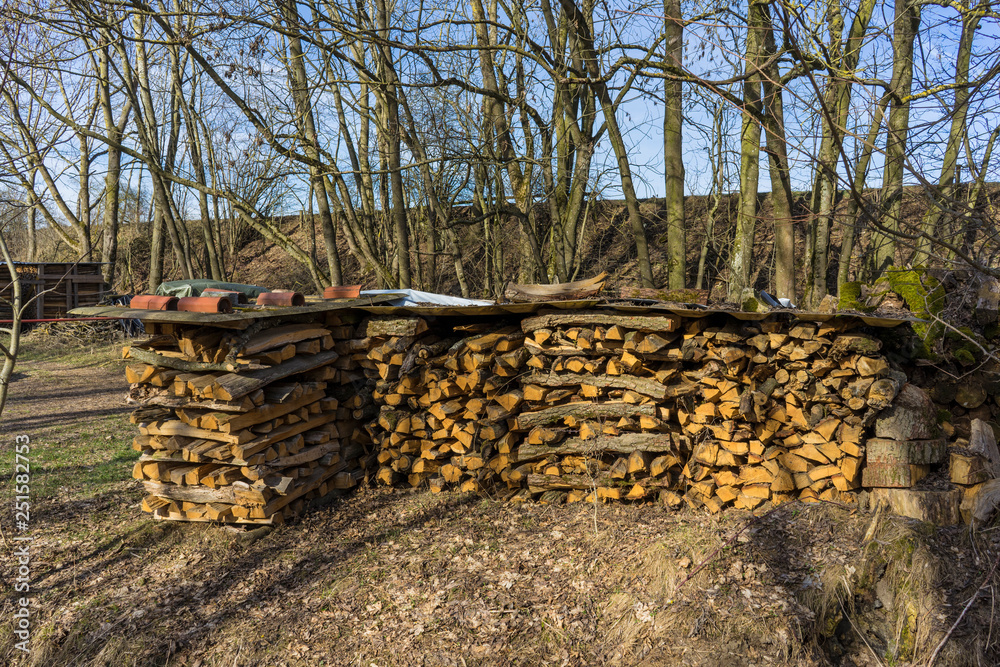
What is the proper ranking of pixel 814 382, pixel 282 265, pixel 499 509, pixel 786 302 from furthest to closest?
1. pixel 282 265
2. pixel 786 302
3. pixel 499 509
4. pixel 814 382

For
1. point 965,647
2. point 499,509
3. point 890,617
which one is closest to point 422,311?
point 499,509

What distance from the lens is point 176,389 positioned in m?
4.36

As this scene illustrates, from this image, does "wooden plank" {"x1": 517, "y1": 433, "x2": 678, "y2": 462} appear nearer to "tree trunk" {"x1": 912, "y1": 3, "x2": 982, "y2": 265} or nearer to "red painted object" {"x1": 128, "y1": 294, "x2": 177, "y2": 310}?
"tree trunk" {"x1": 912, "y1": 3, "x2": 982, "y2": 265}

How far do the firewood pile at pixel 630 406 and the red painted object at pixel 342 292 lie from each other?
593 millimetres

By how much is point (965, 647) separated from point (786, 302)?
2.87 m

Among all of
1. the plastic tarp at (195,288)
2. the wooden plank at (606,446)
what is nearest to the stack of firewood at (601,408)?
the wooden plank at (606,446)

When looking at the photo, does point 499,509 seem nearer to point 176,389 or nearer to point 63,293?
point 176,389

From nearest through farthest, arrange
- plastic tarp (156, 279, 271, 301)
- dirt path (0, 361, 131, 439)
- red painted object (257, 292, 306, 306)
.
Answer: red painted object (257, 292, 306, 306)
dirt path (0, 361, 131, 439)
plastic tarp (156, 279, 271, 301)

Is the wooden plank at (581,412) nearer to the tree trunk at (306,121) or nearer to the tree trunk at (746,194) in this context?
the tree trunk at (746,194)

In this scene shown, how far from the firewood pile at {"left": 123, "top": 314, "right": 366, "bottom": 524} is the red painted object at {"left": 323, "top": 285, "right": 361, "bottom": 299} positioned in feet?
2.51

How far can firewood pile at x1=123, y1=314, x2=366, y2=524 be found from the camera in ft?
14.1

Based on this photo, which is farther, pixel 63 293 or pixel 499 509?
pixel 63 293

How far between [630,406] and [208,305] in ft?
10.2

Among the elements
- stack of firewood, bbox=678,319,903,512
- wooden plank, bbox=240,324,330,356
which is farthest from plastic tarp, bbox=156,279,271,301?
stack of firewood, bbox=678,319,903,512
